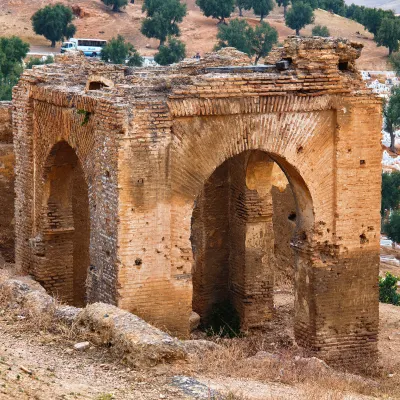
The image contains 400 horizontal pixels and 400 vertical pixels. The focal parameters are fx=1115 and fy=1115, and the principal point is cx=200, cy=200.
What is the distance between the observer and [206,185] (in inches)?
631

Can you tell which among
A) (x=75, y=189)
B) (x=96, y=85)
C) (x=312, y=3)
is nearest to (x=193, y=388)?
(x=96, y=85)

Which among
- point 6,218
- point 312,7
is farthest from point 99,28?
point 6,218

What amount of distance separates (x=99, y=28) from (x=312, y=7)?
723 inches

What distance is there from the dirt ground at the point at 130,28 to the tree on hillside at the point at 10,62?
34.0ft

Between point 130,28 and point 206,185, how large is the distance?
192ft

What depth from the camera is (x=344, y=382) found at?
12.0 meters

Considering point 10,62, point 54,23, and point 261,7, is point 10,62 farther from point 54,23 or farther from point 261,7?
point 261,7

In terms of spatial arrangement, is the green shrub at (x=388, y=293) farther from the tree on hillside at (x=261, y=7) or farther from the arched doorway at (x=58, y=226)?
the tree on hillside at (x=261, y=7)

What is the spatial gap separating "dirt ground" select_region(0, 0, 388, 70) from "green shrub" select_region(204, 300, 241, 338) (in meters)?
52.7

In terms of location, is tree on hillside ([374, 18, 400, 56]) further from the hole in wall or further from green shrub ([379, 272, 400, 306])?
the hole in wall

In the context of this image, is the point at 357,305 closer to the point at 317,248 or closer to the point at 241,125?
the point at 317,248

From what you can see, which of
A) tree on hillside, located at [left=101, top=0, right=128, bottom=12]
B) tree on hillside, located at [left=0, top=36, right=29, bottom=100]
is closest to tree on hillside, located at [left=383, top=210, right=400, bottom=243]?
tree on hillside, located at [left=0, top=36, right=29, bottom=100]

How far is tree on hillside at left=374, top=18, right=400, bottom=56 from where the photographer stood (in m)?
70.0

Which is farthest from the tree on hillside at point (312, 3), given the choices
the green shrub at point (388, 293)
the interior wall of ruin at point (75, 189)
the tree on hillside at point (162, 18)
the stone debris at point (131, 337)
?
the stone debris at point (131, 337)
